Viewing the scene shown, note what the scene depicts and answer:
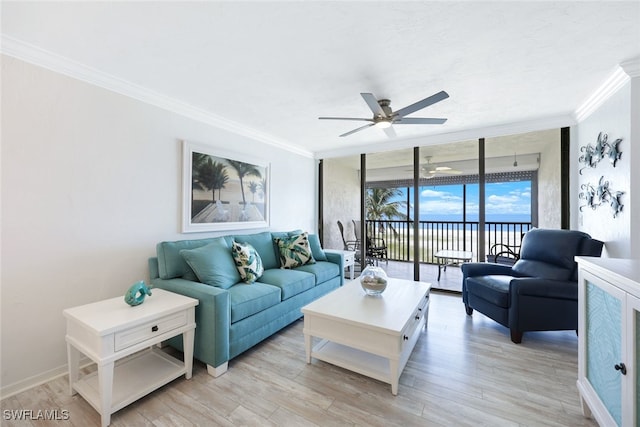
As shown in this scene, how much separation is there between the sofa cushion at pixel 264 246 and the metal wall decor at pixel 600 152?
3.57 metres

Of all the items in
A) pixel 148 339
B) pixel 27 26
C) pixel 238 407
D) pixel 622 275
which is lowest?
pixel 238 407

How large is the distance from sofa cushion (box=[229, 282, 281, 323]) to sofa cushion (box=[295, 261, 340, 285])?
74 cm

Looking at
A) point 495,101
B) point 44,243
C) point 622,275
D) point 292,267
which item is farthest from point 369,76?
point 44,243

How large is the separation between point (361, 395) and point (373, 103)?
218cm

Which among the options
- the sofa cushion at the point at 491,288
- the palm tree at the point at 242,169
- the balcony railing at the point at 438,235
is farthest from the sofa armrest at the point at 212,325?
the balcony railing at the point at 438,235

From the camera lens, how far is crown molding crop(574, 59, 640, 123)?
204 cm

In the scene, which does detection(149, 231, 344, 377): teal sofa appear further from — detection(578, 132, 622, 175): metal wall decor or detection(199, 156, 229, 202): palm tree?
detection(578, 132, 622, 175): metal wall decor

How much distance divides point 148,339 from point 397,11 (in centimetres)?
251

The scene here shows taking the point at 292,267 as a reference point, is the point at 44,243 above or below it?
above

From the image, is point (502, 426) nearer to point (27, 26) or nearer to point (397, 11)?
point (397, 11)

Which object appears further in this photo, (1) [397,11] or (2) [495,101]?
(2) [495,101]

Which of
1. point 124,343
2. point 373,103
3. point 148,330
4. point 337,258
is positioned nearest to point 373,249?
point 337,258

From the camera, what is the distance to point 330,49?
1.85m

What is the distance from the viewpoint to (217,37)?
5.65ft
